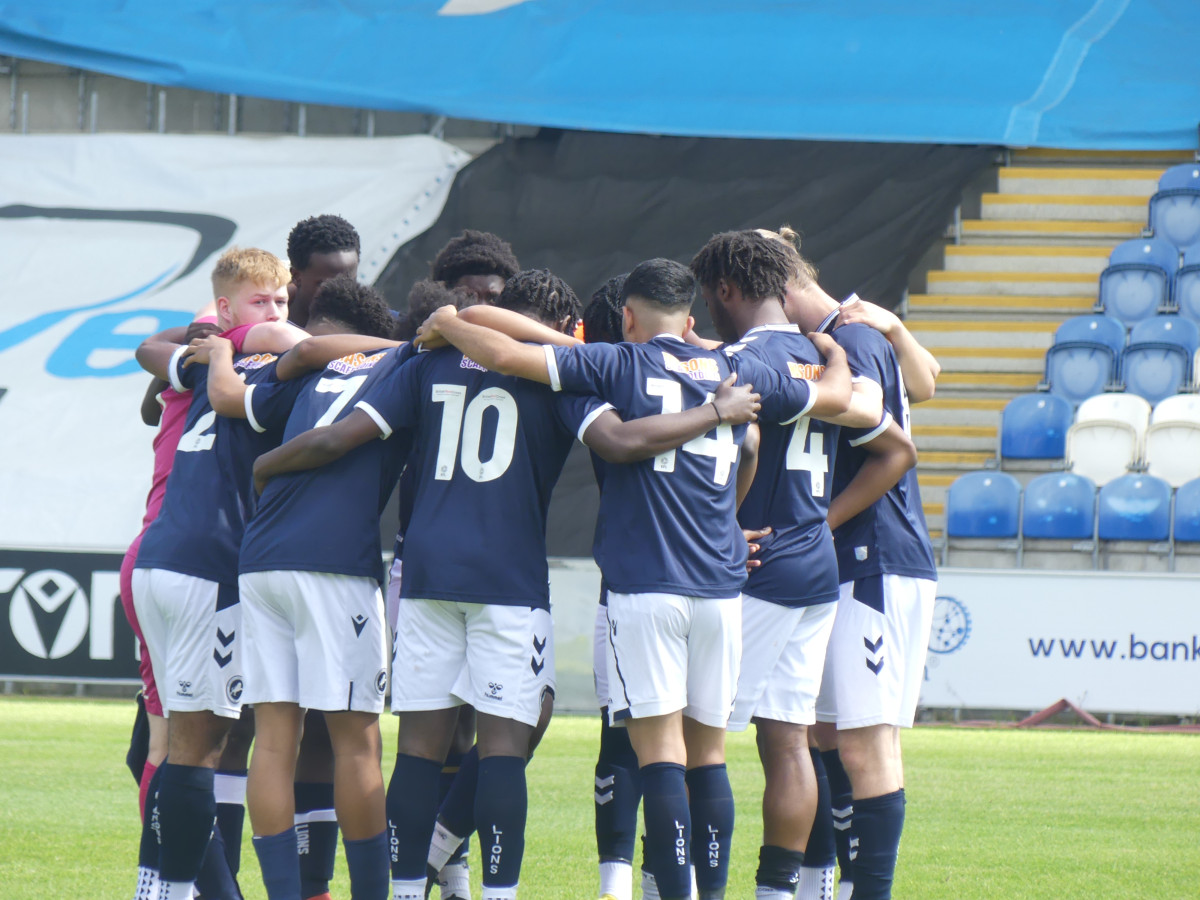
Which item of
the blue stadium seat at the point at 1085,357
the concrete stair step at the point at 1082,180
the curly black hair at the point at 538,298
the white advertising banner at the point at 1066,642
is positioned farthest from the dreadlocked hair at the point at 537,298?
the concrete stair step at the point at 1082,180

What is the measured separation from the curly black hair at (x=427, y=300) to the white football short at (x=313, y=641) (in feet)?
3.29

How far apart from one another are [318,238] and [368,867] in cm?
224

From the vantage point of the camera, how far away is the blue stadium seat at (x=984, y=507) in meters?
12.4

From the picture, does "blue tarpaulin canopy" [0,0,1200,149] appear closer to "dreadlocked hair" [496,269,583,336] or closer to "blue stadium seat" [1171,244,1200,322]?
"blue stadium seat" [1171,244,1200,322]

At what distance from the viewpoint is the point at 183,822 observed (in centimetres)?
A: 395

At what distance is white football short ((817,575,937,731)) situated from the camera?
13.8ft

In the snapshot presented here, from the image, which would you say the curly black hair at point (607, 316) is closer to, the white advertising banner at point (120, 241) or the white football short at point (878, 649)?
the white football short at point (878, 649)

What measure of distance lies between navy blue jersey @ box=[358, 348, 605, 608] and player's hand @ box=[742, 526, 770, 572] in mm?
598

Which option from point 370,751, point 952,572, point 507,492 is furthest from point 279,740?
point 952,572

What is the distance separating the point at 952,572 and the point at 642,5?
8.00 metres

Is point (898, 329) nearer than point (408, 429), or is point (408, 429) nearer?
point (408, 429)

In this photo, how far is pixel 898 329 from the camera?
15.0ft

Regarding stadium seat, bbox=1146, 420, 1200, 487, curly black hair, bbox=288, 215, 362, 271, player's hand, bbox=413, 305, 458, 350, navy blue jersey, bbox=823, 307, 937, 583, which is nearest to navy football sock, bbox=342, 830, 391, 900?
player's hand, bbox=413, 305, 458, 350

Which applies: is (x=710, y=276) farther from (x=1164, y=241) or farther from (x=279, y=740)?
(x=1164, y=241)
